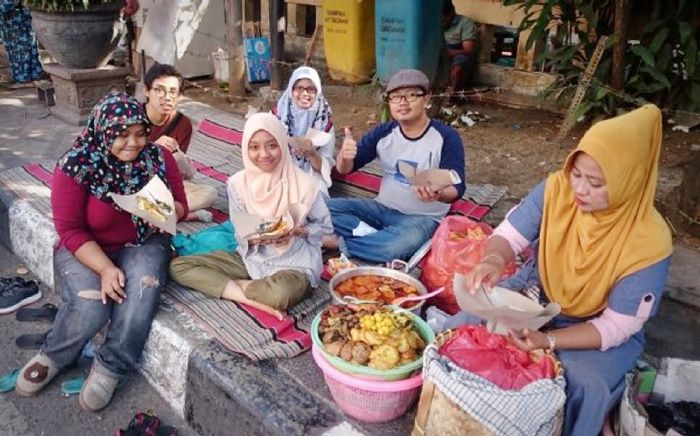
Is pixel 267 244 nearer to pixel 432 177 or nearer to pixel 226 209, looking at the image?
pixel 432 177

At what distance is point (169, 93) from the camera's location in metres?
3.99

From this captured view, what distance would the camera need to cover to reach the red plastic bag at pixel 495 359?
211cm

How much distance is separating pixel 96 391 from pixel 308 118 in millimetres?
2495

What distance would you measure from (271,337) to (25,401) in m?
1.26

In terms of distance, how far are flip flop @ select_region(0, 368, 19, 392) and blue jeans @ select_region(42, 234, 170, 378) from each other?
0.25 meters

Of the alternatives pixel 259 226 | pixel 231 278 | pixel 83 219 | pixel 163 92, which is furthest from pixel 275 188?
pixel 163 92

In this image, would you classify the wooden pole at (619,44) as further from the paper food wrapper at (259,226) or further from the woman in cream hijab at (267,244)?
the paper food wrapper at (259,226)

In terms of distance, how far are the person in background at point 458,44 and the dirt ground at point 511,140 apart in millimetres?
349

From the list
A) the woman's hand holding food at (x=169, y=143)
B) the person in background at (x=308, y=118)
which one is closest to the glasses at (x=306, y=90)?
the person in background at (x=308, y=118)

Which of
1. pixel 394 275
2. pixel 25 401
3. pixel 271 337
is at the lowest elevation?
pixel 25 401

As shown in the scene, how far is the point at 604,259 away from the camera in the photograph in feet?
7.39

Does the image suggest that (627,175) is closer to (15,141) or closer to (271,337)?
(271,337)

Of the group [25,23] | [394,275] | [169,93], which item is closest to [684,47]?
[394,275]

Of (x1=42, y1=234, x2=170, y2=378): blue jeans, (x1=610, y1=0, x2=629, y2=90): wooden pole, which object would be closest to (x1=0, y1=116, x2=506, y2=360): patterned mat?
(x1=42, y1=234, x2=170, y2=378): blue jeans
